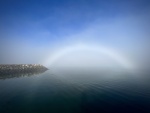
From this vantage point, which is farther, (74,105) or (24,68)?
(24,68)

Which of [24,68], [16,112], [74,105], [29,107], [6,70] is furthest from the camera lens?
[24,68]

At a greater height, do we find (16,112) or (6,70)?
(6,70)

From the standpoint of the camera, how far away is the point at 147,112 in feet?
59.1

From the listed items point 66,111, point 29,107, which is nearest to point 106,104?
point 66,111

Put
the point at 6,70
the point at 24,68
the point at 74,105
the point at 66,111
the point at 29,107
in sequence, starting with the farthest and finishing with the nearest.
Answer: the point at 24,68 < the point at 6,70 < the point at 74,105 < the point at 29,107 < the point at 66,111

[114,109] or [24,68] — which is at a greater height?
[24,68]

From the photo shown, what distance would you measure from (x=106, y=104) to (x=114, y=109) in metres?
2.23

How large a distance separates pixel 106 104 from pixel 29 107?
14925 millimetres

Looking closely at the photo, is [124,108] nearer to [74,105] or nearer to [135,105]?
[135,105]

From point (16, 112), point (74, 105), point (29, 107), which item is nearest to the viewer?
point (16, 112)

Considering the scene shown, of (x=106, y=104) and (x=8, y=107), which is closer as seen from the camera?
(x=8, y=107)

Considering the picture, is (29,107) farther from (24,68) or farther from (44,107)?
(24,68)

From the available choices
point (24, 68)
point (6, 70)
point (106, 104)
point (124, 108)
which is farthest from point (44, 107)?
point (24, 68)

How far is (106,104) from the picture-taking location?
67.2 feet
